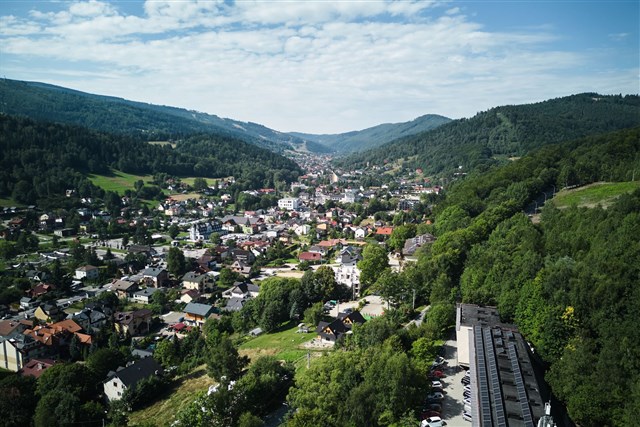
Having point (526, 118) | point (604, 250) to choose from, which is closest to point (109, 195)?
point (604, 250)

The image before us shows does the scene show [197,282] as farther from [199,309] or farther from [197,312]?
[197,312]

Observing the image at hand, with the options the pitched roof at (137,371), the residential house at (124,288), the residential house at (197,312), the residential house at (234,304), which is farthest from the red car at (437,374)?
the residential house at (124,288)

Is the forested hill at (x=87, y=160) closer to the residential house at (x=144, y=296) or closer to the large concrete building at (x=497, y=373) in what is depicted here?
the residential house at (x=144, y=296)

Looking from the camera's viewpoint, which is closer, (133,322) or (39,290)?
(133,322)

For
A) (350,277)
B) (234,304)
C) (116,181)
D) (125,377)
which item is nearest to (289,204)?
(116,181)

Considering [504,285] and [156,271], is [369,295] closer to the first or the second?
[504,285]

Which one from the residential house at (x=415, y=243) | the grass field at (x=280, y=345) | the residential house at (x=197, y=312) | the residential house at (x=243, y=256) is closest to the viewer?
the grass field at (x=280, y=345)
